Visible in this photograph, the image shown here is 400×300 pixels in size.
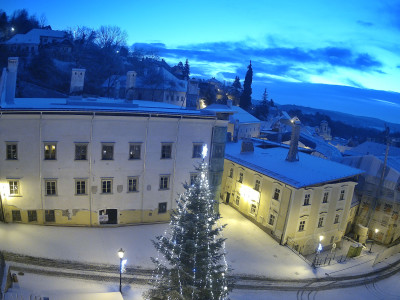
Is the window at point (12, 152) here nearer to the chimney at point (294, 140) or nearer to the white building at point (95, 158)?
the white building at point (95, 158)

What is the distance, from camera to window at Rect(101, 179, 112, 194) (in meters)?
22.7

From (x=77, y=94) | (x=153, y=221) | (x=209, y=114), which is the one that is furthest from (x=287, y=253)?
(x=77, y=94)

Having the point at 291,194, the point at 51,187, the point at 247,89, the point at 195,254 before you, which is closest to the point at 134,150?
the point at 51,187

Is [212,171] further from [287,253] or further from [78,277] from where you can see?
[78,277]

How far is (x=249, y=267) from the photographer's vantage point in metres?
21.2

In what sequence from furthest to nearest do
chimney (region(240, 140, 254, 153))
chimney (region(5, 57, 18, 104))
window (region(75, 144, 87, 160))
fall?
chimney (region(240, 140, 254, 153)) → chimney (region(5, 57, 18, 104)) → window (region(75, 144, 87, 160))

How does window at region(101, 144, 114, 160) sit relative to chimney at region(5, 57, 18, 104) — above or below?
below

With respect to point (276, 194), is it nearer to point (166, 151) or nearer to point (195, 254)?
point (166, 151)

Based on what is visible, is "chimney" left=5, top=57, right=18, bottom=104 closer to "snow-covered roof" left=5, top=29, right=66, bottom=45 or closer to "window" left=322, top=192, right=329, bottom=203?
"window" left=322, top=192, right=329, bottom=203

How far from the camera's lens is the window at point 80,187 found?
22.1 meters

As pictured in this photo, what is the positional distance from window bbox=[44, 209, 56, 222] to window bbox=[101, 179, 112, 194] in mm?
3889

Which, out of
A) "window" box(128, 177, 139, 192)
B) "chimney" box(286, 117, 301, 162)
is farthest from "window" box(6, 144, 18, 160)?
"chimney" box(286, 117, 301, 162)

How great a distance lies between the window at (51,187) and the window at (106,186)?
325 centimetres

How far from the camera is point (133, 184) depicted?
2372cm
